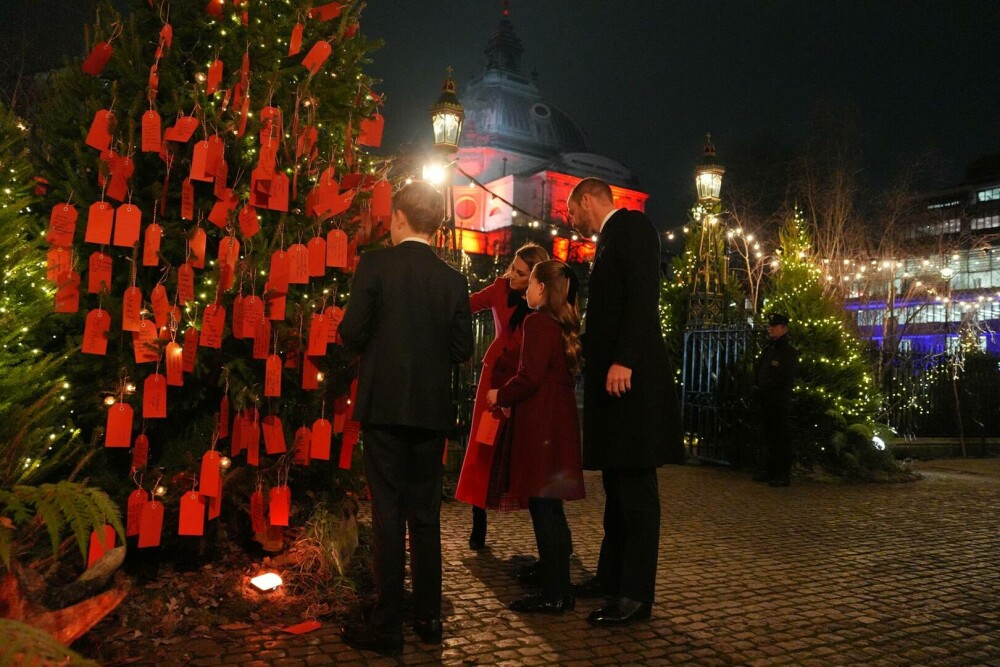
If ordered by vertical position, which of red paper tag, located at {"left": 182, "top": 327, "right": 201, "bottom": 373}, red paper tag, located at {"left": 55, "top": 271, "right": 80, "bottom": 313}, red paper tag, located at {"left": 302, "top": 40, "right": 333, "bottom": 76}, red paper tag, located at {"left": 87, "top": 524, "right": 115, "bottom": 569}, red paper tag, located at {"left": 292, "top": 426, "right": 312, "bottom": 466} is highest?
red paper tag, located at {"left": 302, "top": 40, "right": 333, "bottom": 76}

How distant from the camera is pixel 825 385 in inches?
369

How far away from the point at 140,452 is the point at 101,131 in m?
1.50

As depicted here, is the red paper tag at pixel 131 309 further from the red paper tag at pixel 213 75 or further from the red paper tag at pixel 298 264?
the red paper tag at pixel 213 75

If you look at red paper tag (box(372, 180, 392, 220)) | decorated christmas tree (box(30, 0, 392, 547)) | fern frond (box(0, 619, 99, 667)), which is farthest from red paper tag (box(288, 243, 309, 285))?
fern frond (box(0, 619, 99, 667))

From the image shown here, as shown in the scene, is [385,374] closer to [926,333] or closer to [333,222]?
[333,222]

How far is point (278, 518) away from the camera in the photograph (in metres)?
3.68

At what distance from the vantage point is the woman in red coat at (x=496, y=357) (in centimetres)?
442

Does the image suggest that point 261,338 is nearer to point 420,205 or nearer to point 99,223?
point 99,223

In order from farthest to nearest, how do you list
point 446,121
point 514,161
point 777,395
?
point 514,161 → point 777,395 → point 446,121

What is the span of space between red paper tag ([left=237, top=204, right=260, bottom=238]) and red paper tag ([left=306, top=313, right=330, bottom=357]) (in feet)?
1.67

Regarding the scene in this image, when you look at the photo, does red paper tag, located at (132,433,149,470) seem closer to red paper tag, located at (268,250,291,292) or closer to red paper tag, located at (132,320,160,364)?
red paper tag, located at (132,320,160,364)

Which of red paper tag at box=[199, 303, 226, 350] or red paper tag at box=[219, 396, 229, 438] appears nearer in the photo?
red paper tag at box=[199, 303, 226, 350]

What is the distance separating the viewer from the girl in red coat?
3744 mm

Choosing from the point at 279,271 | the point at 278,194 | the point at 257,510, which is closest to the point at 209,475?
the point at 257,510
